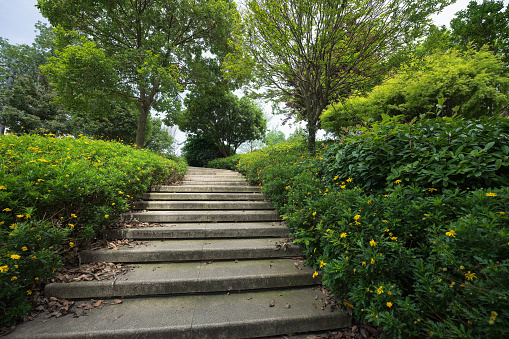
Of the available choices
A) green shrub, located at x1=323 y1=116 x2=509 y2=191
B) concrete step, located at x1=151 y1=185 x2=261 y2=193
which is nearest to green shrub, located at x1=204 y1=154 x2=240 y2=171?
concrete step, located at x1=151 y1=185 x2=261 y2=193

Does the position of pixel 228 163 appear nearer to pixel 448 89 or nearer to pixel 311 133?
pixel 311 133

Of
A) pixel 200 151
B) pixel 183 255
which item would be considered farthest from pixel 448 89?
pixel 200 151

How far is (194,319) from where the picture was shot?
5.99 ft

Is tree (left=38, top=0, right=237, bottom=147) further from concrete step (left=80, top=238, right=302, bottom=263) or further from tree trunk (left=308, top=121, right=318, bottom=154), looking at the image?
concrete step (left=80, top=238, right=302, bottom=263)

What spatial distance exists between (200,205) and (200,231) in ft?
3.29

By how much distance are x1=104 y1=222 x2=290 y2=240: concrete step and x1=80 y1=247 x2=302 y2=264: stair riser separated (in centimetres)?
43

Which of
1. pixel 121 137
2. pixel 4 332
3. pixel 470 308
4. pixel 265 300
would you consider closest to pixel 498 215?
pixel 470 308

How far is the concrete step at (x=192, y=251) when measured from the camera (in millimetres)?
2535

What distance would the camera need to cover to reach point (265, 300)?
2115 millimetres

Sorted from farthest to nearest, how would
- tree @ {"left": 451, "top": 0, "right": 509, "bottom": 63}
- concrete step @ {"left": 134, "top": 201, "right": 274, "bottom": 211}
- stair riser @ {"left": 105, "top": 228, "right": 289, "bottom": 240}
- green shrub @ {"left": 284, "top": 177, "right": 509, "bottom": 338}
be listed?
tree @ {"left": 451, "top": 0, "right": 509, "bottom": 63}, concrete step @ {"left": 134, "top": 201, "right": 274, "bottom": 211}, stair riser @ {"left": 105, "top": 228, "right": 289, "bottom": 240}, green shrub @ {"left": 284, "top": 177, "right": 509, "bottom": 338}

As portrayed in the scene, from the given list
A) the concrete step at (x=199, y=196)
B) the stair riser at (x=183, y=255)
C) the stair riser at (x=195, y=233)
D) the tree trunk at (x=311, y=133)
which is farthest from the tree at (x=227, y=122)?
the stair riser at (x=183, y=255)

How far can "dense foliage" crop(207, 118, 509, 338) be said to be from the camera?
1.24 meters

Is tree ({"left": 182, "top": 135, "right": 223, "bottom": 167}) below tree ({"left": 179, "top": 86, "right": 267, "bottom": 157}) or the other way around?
below

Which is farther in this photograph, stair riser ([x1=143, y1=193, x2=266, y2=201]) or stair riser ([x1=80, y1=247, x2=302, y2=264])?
stair riser ([x1=143, y1=193, x2=266, y2=201])
